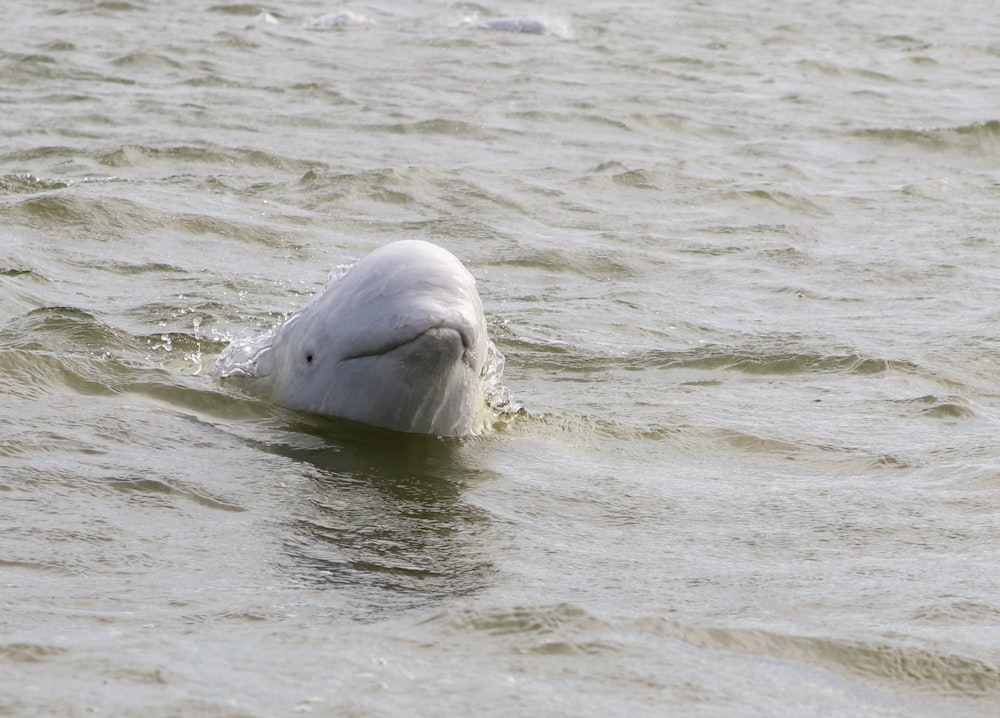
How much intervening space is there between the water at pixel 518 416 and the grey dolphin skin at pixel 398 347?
4.1 inches

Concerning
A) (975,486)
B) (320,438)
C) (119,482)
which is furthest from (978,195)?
(119,482)

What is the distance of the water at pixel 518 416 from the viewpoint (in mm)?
3508

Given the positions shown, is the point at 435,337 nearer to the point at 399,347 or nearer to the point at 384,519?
the point at 399,347

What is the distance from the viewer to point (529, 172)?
12.6 m

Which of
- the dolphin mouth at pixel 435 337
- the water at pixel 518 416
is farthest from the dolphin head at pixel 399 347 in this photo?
the water at pixel 518 416

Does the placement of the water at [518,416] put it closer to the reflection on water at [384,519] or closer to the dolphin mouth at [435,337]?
the reflection on water at [384,519]

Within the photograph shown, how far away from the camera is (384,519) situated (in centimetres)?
469

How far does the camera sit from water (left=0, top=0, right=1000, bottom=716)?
3.51 metres

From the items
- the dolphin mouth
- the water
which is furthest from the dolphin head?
the water

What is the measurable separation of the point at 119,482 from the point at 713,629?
1.99 meters

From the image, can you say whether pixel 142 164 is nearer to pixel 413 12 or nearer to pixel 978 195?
pixel 978 195

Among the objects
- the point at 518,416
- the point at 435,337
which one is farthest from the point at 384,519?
the point at 518,416

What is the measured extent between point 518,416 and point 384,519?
1.61 metres

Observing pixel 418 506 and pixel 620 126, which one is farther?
pixel 620 126
